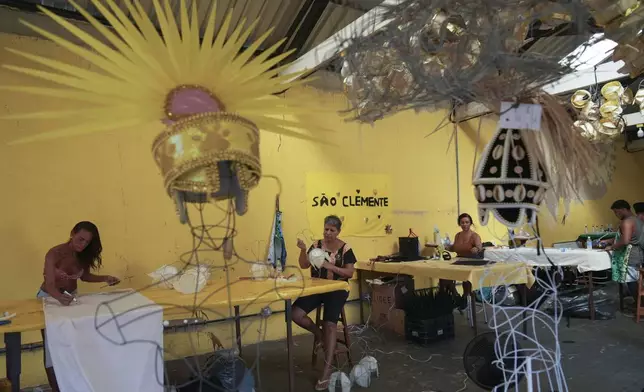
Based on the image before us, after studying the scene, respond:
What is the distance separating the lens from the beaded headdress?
46.0 inches

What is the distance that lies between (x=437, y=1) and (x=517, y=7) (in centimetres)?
23

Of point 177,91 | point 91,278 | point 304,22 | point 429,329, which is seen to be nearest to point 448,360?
point 429,329

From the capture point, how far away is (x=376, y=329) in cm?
529

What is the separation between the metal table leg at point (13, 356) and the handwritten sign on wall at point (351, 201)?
324 cm

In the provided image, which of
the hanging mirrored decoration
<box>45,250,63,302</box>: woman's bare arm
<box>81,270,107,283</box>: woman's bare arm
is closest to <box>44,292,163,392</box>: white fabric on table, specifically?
<box>45,250,63,302</box>: woman's bare arm

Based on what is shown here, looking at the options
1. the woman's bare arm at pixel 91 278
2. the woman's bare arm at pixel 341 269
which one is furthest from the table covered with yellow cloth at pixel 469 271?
the woman's bare arm at pixel 91 278

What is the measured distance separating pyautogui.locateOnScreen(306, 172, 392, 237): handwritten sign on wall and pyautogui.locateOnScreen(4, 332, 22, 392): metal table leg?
3.24 meters

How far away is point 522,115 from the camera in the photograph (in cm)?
151

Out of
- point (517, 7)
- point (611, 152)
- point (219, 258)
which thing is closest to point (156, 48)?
point (517, 7)

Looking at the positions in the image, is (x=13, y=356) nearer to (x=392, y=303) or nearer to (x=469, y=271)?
(x=469, y=271)

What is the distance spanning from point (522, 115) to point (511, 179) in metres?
0.24

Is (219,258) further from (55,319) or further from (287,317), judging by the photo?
(55,319)

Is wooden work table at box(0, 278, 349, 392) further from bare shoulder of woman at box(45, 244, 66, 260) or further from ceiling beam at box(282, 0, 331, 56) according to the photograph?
ceiling beam at box(282, 0, 331, 56)

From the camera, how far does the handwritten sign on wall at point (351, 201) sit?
5.41m
